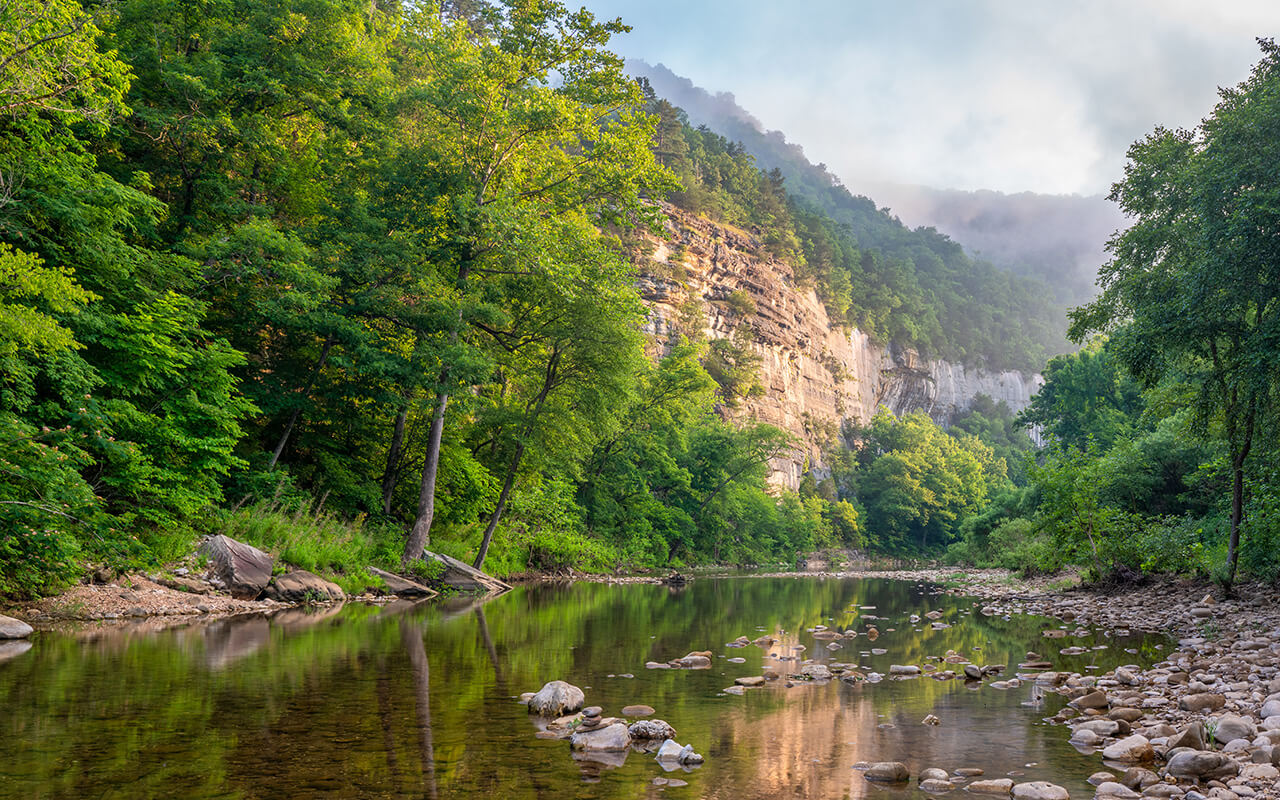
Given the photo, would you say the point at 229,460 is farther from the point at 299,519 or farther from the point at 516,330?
the point at 516,330

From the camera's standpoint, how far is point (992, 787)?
4270 millimetres

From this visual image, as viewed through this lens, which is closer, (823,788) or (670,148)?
(823,788)

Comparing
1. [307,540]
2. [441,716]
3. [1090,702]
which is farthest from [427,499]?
[1090,702]

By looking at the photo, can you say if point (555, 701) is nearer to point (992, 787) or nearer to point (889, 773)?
point (889, 773)

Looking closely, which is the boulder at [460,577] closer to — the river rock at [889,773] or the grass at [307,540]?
the grass at [307,540]

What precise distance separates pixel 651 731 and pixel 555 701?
1030 mm

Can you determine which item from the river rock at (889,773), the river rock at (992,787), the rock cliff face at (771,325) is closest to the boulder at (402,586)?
the river rock at (889,773)

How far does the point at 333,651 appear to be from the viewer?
28.0 feet

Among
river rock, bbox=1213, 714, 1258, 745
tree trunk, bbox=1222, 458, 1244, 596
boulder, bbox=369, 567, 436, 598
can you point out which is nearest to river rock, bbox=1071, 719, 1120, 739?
river rock, bbox=1213, 714, 1258, 745

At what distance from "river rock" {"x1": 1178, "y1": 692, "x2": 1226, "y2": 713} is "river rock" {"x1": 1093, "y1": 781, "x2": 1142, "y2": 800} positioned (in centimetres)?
267

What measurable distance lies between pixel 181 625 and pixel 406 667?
4.55 metres

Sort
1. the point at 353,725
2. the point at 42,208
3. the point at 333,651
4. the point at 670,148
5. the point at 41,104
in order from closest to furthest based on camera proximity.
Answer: the point at 353,725 → the point at 333,651 → the point at 41,104 → the point at 42,208 → the point at 670,148

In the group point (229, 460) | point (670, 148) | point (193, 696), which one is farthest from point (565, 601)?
point (670, 148)

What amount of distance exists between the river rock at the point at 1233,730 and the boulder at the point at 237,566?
1359cm
